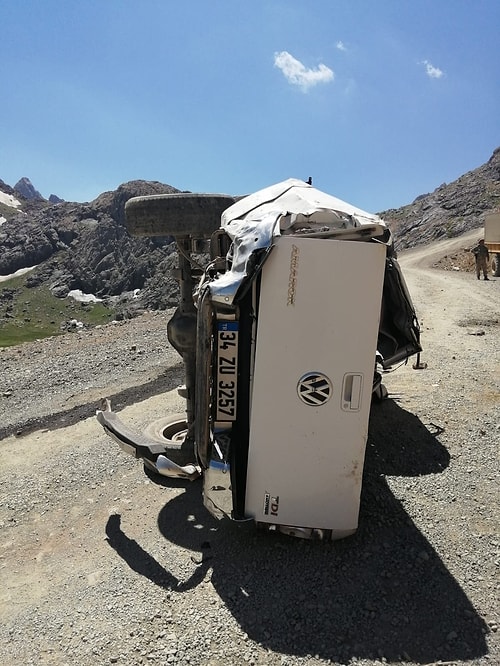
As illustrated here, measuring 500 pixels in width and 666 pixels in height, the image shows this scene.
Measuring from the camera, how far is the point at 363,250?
3584mm

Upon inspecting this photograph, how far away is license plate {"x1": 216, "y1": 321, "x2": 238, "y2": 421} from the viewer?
3.99 meters

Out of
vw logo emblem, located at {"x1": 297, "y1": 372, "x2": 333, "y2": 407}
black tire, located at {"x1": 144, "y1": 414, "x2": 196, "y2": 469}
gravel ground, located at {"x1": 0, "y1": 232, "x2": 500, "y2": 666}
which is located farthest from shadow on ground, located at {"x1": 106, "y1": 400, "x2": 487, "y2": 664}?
black tire, located at {"x1": 144, "y1": 414, "x2": 196, "y2": 469}

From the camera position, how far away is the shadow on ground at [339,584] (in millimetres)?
3268

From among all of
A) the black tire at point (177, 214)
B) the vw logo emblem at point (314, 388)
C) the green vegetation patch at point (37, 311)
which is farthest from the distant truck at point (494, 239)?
the green vegetation patch at point (37, 311)

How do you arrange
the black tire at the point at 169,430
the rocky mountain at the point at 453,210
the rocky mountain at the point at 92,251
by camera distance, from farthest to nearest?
the rocky mountain at the point at 92,251
the rocky mountain at the point at 453,210
the black tire at the point at 169,430

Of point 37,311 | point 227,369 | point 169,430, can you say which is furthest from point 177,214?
point 37,311

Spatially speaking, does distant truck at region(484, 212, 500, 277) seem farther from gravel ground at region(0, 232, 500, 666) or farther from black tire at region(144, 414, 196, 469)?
black tire at region(144, 414, 196, 469)

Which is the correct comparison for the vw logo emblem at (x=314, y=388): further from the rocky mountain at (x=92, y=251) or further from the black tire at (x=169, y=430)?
the rocky mountain at (x=92, y=251)

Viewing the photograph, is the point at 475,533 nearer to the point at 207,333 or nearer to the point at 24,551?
the point at 207,333

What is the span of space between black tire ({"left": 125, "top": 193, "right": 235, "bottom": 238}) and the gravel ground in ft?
8.31

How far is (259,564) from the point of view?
395 centimetres

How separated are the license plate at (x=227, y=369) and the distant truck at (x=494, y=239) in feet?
76.8

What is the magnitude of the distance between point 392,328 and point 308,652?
3.74 metres

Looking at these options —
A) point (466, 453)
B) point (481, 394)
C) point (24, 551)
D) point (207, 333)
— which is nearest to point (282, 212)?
point (207, 333)
